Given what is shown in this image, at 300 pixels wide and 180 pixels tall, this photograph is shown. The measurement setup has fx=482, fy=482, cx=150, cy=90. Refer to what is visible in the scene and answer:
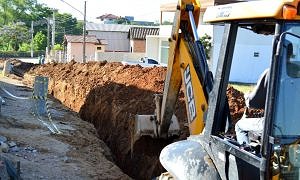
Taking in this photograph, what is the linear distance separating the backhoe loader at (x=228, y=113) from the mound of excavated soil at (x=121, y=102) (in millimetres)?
2975

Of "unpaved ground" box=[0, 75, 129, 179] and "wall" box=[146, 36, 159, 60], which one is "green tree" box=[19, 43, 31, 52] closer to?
"wall" box=[146, 36, 159, 60]

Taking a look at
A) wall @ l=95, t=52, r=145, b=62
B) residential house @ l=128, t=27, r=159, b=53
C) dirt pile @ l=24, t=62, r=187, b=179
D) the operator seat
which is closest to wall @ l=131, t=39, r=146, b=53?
residential house @ l=128, t=27, r=159, b=53

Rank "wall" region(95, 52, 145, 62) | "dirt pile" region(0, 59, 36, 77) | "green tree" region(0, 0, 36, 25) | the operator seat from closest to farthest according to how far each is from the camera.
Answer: the operator seat, "dirt pile" region(0, 59, 36, 77), "wall" region(95, 52, 145, 62), "green tree" region(0, 0, 36, 25)

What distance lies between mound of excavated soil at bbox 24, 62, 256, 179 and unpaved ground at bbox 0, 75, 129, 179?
528mm

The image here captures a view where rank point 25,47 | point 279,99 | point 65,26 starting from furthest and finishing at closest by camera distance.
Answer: point 65,26, point 25,47, point 279,99

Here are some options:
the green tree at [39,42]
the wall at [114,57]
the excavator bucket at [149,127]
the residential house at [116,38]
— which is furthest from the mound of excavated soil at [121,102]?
the green tree at [39,42]

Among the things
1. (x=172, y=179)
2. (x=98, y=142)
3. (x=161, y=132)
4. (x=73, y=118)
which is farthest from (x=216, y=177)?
(x=73, y=118)

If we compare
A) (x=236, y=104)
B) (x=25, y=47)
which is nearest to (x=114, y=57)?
(x=236, y=104)

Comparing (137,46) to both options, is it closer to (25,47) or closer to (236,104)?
(25,47)

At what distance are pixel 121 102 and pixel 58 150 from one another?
4395 millimetres

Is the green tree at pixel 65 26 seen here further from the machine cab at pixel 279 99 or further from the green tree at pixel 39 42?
the machine cab at pixel 279 99

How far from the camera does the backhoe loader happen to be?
330 centimetres

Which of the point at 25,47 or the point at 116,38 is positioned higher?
the point at 116,38

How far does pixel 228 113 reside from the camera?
4168 millimetres
